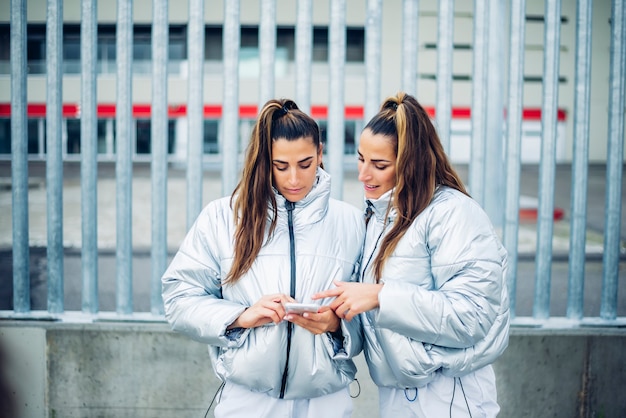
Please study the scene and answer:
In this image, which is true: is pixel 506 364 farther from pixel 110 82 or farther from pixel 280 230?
pixel 110 82

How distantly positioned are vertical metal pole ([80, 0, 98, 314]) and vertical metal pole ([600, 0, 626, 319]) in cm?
Result: 308

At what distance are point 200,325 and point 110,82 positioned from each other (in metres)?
26.1

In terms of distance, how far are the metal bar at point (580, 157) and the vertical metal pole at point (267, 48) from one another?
1.82m

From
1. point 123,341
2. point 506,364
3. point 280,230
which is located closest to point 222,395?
point 280,230

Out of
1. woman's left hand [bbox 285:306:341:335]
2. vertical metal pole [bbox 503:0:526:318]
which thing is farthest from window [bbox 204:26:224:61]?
woman's left hand [bbox 285:306:341:335]

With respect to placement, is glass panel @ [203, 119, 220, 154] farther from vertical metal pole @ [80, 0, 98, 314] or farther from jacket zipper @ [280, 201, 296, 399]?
jacket zipper @ [280, 201, 296, 399]

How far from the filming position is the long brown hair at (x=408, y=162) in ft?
7.65

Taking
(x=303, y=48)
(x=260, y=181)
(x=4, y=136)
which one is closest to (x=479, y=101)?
(x=303, y=48)

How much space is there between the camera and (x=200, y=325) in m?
2.32

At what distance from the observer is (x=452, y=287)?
2236mm

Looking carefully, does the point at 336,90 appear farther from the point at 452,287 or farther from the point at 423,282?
the point at 452,287

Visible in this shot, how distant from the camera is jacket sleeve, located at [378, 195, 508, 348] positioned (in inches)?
85.8

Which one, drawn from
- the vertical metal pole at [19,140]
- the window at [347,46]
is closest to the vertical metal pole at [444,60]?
the vertical metal pole at [19,140]

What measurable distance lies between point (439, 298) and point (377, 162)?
0.56m
